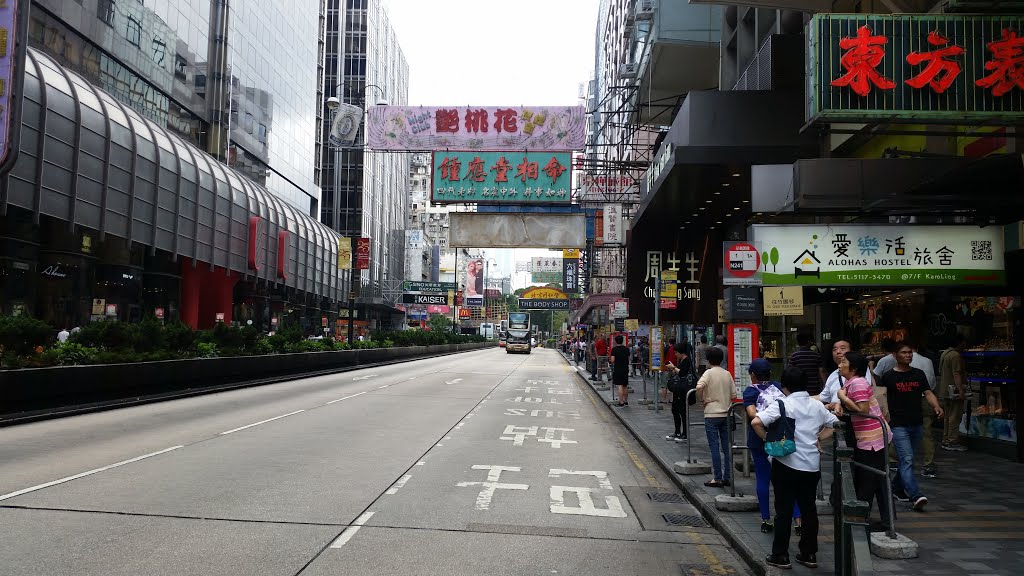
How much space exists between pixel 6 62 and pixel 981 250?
682 inches

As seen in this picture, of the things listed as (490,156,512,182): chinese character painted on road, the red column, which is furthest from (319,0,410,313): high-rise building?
(490,156,512,182): chinese character painted on road

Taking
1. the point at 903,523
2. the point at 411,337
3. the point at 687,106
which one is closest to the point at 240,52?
the point at 411,337

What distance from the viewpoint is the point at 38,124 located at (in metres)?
25.5

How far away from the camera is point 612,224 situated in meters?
28.3

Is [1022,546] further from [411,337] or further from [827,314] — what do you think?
[411,337]

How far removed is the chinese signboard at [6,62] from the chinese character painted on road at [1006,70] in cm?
1626

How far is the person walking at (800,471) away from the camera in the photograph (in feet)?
19.3

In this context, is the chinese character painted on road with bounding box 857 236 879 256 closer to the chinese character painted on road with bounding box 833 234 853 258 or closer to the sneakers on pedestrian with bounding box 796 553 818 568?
the chinese character painted on road with bounding box 833 234 853 258

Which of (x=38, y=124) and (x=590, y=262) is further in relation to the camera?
(x=590, y=262)

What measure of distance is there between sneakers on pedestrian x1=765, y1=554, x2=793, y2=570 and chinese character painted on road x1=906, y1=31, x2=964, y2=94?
598 centimetres

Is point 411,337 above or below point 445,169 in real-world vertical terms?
below

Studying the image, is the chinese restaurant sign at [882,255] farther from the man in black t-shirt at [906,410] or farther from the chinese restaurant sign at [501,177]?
the chinese restaurant sign at [501,177]

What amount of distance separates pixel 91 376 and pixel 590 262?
134ft

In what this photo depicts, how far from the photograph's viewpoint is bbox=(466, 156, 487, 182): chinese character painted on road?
25.1 metres
